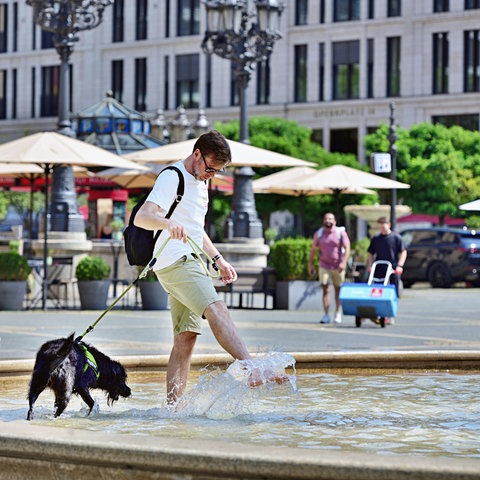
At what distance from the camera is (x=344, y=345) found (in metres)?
13.4

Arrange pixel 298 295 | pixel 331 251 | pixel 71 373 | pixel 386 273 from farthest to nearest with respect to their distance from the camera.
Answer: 1. pixel 298 295
2. pixel 331 251
3. pixel 386 273
4. pixel 71 373

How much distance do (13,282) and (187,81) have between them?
51.9m

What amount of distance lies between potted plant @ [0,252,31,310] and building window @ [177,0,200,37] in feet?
170

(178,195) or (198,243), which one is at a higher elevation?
(178,195)

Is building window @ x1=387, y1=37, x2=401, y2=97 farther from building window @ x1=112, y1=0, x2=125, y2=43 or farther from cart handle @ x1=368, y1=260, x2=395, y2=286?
cart handle @ x1=368, y1=260, x2=395, y2=286

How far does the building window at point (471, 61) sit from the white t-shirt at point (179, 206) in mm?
56871

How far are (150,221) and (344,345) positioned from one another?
684cm

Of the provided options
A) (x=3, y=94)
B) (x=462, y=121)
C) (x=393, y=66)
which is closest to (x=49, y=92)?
(x=3, y=94)

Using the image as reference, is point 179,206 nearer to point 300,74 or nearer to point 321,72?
point 321,72

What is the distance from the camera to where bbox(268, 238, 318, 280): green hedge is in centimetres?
2175

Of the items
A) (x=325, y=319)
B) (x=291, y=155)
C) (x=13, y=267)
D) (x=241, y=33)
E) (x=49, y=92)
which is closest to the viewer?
(x=325, y=319)

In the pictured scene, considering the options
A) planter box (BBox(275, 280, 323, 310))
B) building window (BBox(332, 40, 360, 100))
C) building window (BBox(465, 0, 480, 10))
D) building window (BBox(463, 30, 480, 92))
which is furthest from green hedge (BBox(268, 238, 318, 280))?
building window (BBox(332, 40, 360, 100))

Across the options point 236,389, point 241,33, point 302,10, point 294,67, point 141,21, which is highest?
point 141,21

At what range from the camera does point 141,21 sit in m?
73.0
